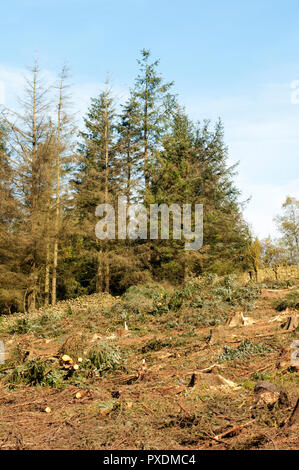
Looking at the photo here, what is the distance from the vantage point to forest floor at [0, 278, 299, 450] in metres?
3.96

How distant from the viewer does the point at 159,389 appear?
537 cm

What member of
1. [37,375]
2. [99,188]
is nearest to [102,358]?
[37,375]

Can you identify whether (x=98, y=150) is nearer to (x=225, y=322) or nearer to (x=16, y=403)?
(x=225, y=322)

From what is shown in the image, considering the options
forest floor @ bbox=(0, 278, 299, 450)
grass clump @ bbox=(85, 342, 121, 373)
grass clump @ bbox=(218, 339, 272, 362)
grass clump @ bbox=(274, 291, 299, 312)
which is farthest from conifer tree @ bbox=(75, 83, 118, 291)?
grass clump @ bbox=(218, 339, 272, 362)

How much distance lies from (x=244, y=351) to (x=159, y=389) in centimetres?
202

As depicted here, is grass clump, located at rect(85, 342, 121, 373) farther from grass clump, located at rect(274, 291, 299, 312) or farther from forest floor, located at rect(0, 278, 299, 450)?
grass clump, located at rect(274, 291, 299, 312)

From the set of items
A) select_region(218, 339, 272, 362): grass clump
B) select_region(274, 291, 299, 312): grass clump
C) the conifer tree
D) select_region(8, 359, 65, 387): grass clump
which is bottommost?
select_region(8, 359, 65, 387): grass clump

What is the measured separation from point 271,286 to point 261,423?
8.80 m

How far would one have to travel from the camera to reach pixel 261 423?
4020 mm

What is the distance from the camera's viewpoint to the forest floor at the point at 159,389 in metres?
3.96

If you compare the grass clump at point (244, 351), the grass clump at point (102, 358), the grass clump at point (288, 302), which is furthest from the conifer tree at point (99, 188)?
the grass clump at point (244, 351)

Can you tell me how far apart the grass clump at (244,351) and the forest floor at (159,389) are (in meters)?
0.02

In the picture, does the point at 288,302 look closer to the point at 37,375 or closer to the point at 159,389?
the point at 159,389

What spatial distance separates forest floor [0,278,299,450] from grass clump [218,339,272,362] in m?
0.02
